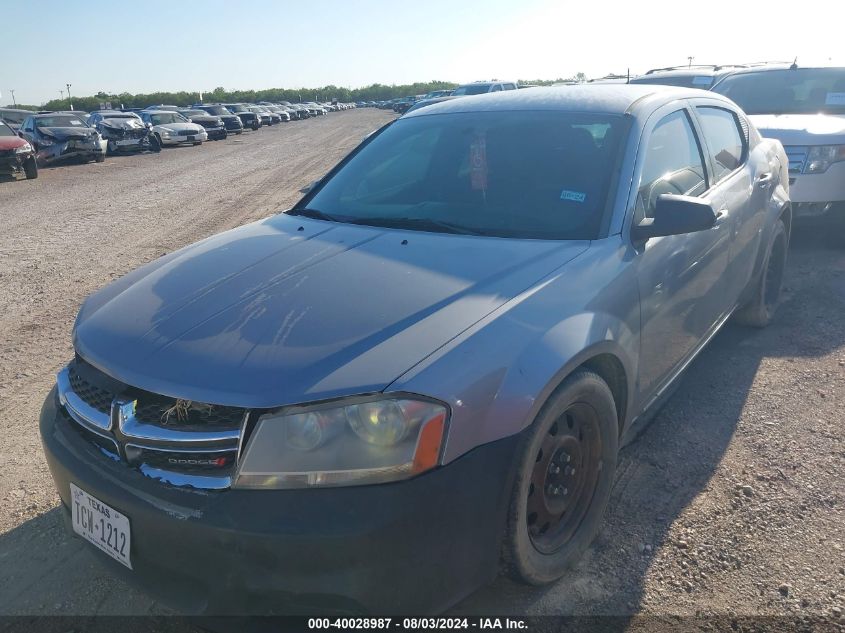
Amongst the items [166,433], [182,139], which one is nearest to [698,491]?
[166,433]

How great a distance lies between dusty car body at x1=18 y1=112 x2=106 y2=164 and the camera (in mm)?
18125

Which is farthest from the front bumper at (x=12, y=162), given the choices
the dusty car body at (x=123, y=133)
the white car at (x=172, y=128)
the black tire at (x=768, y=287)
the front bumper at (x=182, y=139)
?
the black tire at (x=768, y=287)

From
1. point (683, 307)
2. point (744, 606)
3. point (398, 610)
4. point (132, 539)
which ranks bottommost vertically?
point (744, 606)

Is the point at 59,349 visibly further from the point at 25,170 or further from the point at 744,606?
the point at 25,170

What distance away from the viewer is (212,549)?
1756 mm

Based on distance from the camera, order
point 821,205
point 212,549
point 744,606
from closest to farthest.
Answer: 1. point 212,549
2. point 744,606
3. point 821,205

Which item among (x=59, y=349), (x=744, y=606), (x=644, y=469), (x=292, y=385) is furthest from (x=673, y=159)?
(x=59, y=349)

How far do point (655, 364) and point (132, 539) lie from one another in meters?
2.16

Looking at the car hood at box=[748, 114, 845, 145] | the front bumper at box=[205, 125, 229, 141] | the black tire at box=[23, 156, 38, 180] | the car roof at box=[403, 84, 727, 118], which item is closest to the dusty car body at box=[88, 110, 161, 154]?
the front bumper at box=[205, 125, 229, 141]

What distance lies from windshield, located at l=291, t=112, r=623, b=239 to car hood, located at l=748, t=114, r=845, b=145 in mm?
4347

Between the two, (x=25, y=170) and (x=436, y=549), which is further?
(x=25, y=170)

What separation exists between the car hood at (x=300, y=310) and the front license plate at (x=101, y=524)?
390 millimetres

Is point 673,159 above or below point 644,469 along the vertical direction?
above

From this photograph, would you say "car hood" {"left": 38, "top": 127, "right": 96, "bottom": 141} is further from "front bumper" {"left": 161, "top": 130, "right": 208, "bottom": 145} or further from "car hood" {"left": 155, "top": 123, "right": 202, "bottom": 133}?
Answer: "car hood" {"left": 155, "top": 123, "right": 202, "bottom": 133}
